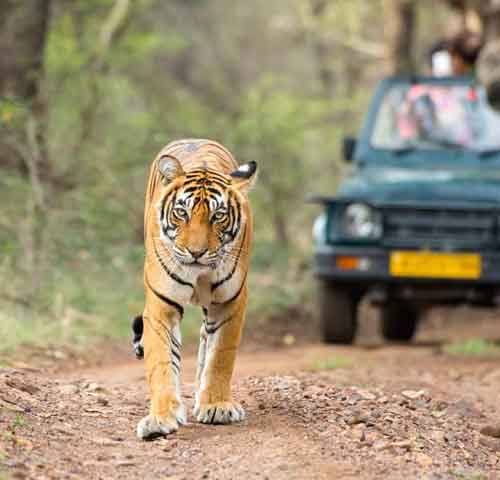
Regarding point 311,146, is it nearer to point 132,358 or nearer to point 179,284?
point 132,358

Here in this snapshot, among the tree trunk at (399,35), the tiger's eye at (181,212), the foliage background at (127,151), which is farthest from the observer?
the tree trunk at (399,35)

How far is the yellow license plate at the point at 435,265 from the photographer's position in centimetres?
975

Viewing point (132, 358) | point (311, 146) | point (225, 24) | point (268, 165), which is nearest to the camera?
point (132, 358)

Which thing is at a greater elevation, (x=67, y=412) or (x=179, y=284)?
(x=179, y=284)

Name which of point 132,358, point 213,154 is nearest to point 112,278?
point 132,358

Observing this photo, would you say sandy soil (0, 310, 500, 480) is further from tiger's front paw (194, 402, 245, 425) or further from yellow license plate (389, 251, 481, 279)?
yellow license plate (389, 251, 481, 279)

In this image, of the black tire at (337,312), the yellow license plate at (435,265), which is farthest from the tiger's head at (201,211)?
the black tire at (337,312)

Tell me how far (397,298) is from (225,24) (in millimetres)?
16571

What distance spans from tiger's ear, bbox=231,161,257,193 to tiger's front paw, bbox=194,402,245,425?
992 mm

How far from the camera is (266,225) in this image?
1617cm

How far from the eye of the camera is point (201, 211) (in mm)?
5551

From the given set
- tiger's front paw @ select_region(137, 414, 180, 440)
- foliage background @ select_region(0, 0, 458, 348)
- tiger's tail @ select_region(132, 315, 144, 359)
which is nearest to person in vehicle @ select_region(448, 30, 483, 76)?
foliage background @ select_region(0, 0, 458, 348)

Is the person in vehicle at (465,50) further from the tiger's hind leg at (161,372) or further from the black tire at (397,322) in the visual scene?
the tiger's hind leg at (161,372)

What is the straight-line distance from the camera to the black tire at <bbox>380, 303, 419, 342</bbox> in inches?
470
